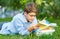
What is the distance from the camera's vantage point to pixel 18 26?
5.14m

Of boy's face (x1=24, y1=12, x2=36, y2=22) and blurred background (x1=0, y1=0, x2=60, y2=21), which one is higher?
boy's face (x1=24, y1=12, x2=36, y2=22)

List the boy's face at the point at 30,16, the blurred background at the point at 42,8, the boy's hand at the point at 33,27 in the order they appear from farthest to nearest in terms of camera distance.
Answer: the blurred background at the point at 42,8 → the boy's face at the point at 30,16 → the boy's hand at the point at 33,27

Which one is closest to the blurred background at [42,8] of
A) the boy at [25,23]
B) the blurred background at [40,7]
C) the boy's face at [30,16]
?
the blurred background at [40,7]

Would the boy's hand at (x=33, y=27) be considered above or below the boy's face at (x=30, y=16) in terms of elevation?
below

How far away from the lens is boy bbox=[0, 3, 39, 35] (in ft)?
16.2

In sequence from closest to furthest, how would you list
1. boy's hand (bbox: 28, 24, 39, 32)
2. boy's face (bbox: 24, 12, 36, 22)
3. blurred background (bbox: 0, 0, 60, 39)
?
boy's hand (bbox: 28, 24, 39, 32) → boy's face (bbox: 24, 12, 36, 22) → blurred background (bbox: 0, 0, 60, 39)

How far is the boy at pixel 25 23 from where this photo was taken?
4.93m

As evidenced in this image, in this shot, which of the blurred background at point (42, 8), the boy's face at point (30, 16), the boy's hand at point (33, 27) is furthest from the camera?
the blurred background at point (42, 8)

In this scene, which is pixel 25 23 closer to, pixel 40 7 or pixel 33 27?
pixel 33 27

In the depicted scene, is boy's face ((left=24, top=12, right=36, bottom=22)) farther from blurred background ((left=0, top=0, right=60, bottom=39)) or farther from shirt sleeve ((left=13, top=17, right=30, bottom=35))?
blurred background ((left=0, top=0, right=60, bottom=39))

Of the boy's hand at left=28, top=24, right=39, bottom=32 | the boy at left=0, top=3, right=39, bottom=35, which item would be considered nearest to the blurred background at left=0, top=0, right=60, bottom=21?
the boy at left=0, top=3, right=39, bottom=35

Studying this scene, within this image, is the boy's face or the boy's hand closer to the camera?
the boy's hand

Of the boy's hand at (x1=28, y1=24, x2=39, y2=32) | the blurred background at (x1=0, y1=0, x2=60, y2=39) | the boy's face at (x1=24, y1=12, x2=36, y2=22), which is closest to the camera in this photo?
the boy's hand at (x1=28, y1=24, x2=39, y2=32)

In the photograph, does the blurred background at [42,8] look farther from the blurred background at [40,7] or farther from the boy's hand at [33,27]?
the boy's hand at [33,27]
